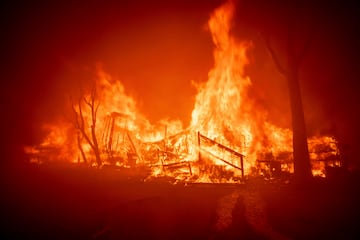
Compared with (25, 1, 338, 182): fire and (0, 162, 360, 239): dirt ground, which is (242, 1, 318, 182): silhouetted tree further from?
(25, 1, 338, 182): fire

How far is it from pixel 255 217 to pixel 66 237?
5738 mm

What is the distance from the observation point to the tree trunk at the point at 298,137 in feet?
46.3

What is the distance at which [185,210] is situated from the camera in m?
10.5

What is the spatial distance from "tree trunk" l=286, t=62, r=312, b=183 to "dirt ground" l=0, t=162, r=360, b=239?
72 centimetres

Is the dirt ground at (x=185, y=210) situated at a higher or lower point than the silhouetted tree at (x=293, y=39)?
lower

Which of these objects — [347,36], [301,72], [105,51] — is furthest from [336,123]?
[105,51]

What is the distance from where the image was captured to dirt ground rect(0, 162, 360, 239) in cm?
779

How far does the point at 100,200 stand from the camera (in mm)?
12219

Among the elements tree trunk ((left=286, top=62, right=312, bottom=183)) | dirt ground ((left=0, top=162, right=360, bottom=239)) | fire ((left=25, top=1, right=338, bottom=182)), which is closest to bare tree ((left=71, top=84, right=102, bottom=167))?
fire ((left=25, top=1, right=338, bottom=182))

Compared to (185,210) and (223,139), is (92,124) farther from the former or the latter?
(185,210)

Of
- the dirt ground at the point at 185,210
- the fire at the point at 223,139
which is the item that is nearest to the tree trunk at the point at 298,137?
the dirt ground at the point at 185,210

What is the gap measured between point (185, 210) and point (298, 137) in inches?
296

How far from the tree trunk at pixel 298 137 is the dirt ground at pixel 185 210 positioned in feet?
2.36

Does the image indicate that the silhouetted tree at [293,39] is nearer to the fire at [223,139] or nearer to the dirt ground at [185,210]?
the dirt ground at [185,210]
